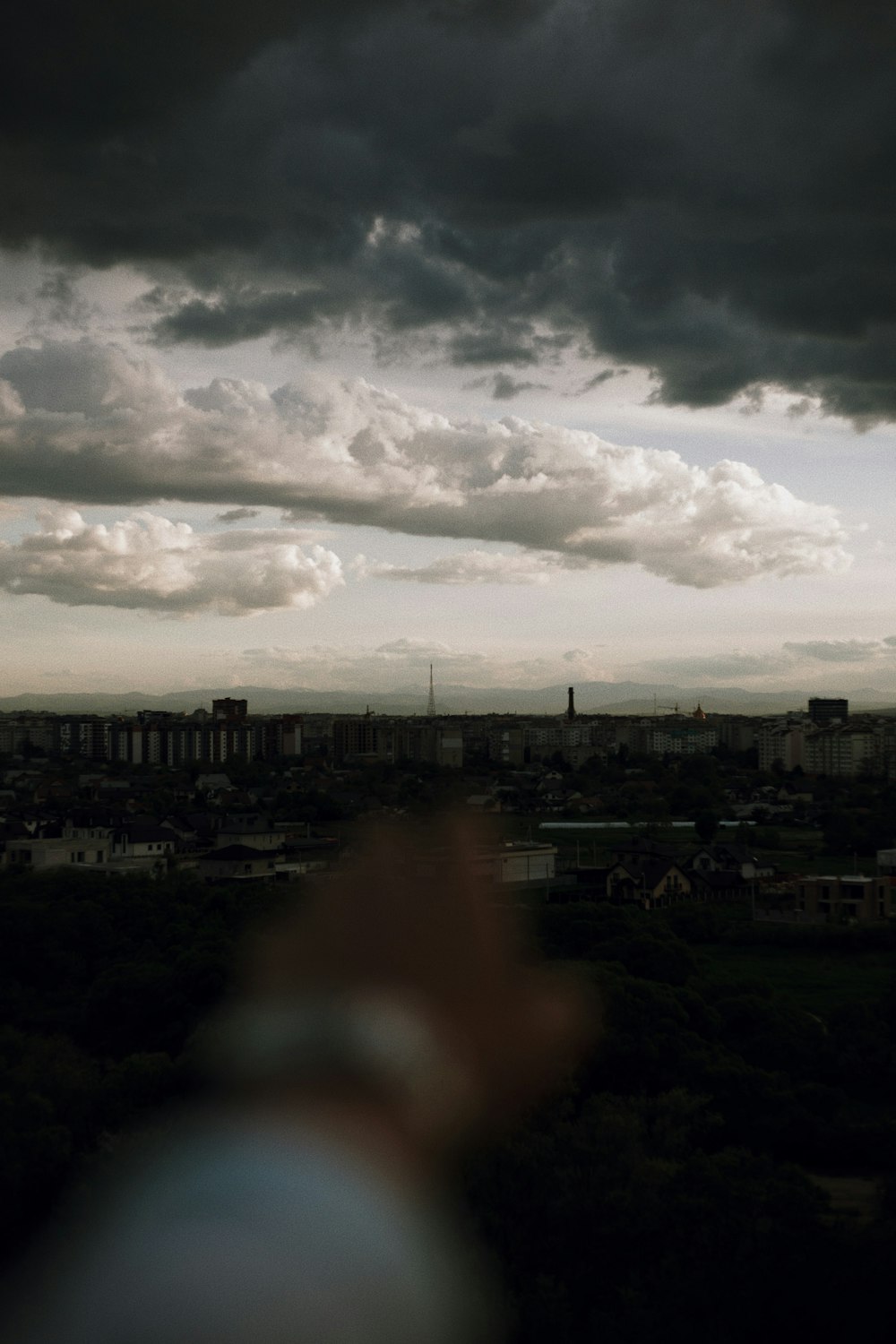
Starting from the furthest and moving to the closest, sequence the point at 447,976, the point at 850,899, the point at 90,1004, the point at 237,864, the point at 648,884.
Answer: the point at 237,864
the point at 648,884
the point at 850,899
the point at 90,1004
the point at 447,976

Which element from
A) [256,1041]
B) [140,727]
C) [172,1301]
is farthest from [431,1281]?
[140,727]

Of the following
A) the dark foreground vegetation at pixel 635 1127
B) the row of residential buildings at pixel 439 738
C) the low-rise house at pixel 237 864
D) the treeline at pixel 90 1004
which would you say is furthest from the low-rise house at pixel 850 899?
the row of residential buildings at pixel 439 738

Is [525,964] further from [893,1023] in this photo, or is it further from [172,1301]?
[172,1301]

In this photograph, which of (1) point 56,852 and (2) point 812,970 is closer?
(2) point 812,970

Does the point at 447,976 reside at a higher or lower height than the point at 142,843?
higher

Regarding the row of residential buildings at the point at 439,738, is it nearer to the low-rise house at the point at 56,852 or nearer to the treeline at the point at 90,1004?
the low-rise house at the point at 56,852

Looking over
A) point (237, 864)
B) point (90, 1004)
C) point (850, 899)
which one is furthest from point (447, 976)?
point (237, 864)

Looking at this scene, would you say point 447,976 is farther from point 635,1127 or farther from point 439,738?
point 439,738

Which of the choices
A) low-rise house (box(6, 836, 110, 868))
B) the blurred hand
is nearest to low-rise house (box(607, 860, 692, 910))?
low-rise house (box(6, 836, 110, 868))
